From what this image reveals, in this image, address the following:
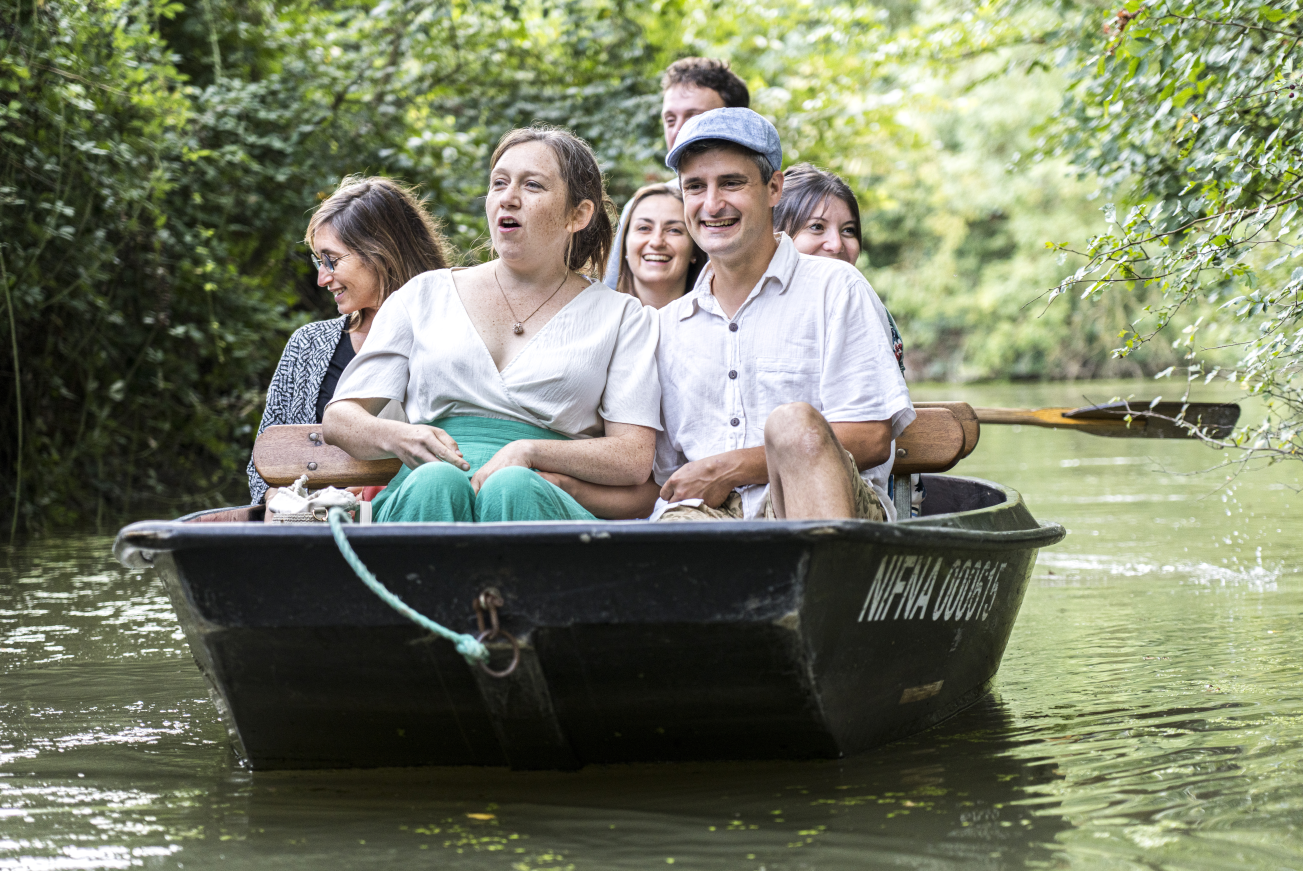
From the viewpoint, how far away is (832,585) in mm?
2363

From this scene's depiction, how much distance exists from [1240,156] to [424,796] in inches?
119

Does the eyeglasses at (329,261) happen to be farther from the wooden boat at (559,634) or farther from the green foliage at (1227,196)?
the green foliage at (1227,196)

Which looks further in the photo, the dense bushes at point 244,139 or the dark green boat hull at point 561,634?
the dense bushes at point 244,139

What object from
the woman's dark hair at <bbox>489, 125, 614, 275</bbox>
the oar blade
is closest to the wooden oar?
the oar blade

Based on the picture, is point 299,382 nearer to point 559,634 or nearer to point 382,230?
point 382,230

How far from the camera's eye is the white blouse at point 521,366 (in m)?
2.99

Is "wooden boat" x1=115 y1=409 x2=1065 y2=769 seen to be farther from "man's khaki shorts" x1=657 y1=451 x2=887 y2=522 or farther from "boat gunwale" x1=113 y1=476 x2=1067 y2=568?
"man's khaki shorts" x1=657 y1=451 x2=887 y2=522

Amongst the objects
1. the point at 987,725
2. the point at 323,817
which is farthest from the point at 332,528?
the point at 987,725

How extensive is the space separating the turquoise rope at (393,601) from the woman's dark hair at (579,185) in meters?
1.10

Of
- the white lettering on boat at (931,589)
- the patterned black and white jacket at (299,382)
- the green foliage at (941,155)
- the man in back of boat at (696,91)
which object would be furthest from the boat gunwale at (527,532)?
the green foliage at (941,155)

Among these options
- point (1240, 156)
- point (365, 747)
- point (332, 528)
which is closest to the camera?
point (332, 528)

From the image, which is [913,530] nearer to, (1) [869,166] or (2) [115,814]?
(2) [115,814]

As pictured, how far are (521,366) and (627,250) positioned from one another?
4.89 feet

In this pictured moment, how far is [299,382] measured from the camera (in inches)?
156
